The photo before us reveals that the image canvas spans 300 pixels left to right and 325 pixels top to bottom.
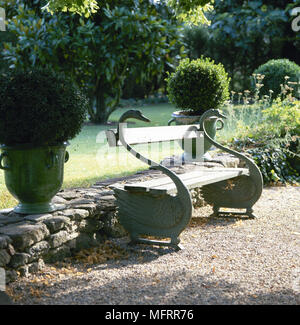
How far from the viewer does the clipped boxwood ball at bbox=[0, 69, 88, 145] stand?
11.9 feet

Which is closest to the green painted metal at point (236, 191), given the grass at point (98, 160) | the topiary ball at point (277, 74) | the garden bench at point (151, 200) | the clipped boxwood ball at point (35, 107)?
the garden bench at point (151, 200)

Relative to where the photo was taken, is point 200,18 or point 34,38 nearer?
point 200,18

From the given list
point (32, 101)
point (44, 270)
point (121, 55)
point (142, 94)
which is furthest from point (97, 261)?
point (142, 94)

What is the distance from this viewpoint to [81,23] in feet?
38.8

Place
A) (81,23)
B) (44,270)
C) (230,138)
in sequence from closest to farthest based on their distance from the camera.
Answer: (44,270), (230,138), (81,23)

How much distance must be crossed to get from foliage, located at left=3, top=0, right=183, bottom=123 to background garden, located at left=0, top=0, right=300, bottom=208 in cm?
3

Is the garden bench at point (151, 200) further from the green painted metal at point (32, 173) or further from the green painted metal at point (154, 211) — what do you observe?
the green painted metal at point (32, 173)

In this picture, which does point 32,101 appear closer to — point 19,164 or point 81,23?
point 19,164

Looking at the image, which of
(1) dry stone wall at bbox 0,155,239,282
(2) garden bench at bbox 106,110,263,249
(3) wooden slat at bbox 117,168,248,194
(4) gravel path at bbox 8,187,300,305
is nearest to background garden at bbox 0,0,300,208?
(1) dry stone wall at bbox 0,155,239,282

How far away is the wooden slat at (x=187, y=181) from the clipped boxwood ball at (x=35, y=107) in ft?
2.65

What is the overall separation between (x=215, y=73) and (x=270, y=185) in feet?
6.11

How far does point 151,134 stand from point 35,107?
146 centimetres

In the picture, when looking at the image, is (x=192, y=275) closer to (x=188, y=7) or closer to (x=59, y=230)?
(x=59, y=230)

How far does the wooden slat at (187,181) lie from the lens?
13.5 feet
